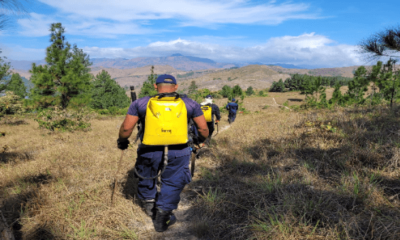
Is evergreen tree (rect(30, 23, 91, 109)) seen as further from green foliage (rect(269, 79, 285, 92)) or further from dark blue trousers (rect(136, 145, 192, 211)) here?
green foliage (rect(269, 79, 285, 92))

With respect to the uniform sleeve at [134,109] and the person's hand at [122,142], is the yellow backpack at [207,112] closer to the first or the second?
the person's hand at [122,142]

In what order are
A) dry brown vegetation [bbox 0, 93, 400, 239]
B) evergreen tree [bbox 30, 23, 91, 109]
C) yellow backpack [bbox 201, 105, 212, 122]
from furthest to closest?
evergreen tree [bbox 30, 23, 91, 109] → yellow backpack [bbox 201, 105, 212, 122] → dry brown vegetation [bbox 0, 93, 400, 239]

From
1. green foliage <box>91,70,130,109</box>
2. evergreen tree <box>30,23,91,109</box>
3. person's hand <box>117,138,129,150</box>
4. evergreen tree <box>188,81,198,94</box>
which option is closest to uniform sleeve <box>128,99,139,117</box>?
person's hand <box>117,138,129,150</box>

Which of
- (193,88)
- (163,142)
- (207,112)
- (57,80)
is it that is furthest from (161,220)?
(193,88)

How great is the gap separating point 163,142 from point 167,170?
50 centimetres

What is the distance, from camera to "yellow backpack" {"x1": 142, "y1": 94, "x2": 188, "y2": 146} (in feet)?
8.49

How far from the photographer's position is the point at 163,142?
266cm

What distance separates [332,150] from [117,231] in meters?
4.87

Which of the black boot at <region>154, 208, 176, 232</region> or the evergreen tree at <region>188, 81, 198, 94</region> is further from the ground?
the evergreen tree at <region>188, 81, 198, 94</region>

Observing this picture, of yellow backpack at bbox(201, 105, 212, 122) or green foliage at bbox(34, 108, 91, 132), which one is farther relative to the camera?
green foliage at bbox(34, 108, 91, 132)

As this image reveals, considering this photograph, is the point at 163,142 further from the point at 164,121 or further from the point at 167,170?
the point at 167,170

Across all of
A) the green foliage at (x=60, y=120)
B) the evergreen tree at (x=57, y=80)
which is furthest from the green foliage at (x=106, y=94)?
the green foliage at (x=60, y=120)

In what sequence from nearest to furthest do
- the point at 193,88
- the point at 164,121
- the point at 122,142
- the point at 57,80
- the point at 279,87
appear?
the point at 164,121, the point at 122,142, the point at 57,80, the point at 193,88, the point at 279,87

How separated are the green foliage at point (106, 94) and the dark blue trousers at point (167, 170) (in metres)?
35.1
